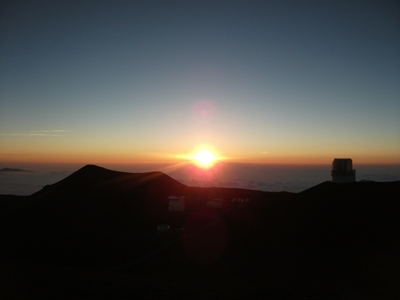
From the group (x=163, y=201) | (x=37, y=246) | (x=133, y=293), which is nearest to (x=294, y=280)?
(x=133, y=293)

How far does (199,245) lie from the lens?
2292 cm

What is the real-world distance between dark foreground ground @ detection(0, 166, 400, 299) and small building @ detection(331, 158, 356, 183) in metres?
2.15

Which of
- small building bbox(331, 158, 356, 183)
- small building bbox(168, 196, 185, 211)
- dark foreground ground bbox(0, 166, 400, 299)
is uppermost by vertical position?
small building bbox(331, 158, 356, 183)

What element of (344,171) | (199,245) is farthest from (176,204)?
(344,171)

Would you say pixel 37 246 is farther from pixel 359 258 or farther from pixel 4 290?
pixel 359 258

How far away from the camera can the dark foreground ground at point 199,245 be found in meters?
13.7

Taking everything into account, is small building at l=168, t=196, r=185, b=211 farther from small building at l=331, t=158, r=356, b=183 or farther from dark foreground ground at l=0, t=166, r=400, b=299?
small building at l=331, t=158, r=356, b=183

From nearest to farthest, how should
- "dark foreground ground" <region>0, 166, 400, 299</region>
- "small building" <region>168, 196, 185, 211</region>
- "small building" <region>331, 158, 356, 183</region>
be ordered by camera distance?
"dark foreground ground" <region>0, 166, 400, 299</region> < "small building" <region>331, 158, 356, 183</region> < "small building" <region>168, 196, 185, 211</region>

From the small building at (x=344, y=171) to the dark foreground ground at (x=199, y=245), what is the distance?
84.8 inches

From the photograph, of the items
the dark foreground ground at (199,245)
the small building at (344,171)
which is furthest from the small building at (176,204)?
the small building at (344,171)

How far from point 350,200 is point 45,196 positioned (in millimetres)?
32690

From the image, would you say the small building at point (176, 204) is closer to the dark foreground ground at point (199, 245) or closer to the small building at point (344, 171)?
the dark foreground ground at point (199, 245)

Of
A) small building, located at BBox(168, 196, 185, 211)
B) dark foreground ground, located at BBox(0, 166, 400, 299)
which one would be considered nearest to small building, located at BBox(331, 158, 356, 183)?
dark foreground ground, located at BBox(0, 166, 400, 299)

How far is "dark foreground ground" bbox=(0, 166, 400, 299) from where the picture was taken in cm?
1368
